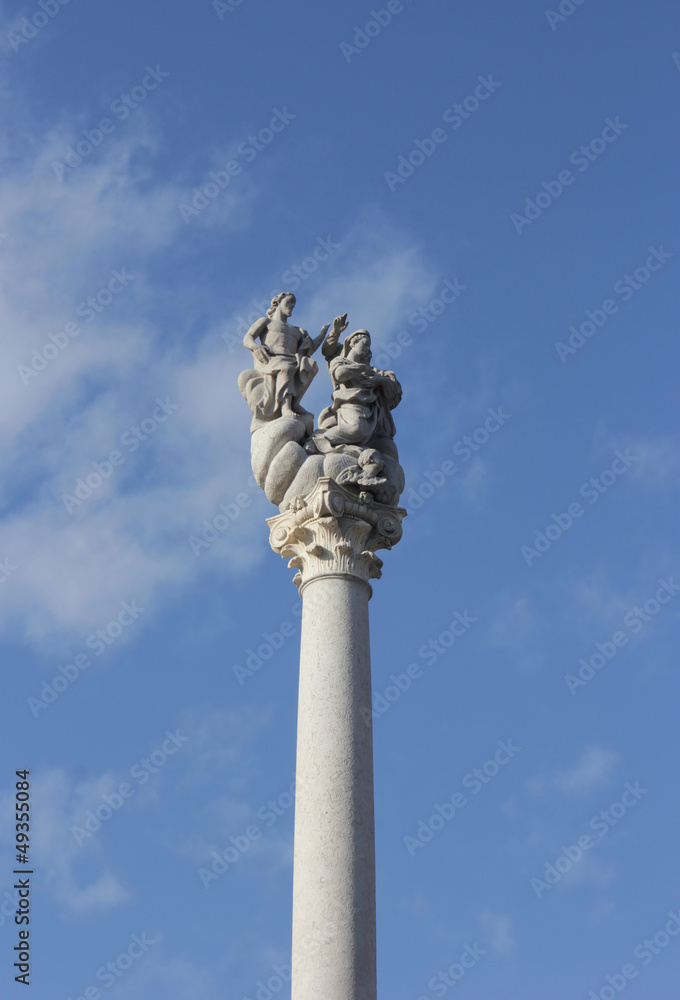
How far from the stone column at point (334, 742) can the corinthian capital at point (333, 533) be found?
0.06ft

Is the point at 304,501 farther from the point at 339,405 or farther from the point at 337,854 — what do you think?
the point at 337,854

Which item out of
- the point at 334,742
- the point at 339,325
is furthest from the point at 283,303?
the point at 334,742

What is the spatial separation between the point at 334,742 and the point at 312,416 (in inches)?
258

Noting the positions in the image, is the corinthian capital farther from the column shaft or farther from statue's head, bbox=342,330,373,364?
statue's head, bbox=342,330,373,364

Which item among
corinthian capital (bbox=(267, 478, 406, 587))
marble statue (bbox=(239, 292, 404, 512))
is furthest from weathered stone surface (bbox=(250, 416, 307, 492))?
corinthian capital (bbox=(267, 478, 406, 587))

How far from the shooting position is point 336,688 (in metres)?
21.0

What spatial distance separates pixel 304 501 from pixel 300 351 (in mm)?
3384

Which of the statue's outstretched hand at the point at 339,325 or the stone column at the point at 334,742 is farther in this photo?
the statue's outstretched hand at the point at 339,325

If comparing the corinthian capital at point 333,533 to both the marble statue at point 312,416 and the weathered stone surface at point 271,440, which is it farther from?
the weathered stone surface at point 271,440

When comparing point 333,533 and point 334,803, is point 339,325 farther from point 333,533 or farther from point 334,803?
point 334,803

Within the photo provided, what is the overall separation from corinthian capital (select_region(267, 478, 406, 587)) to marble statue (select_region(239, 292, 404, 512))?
248mm

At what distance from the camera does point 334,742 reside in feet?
67.3

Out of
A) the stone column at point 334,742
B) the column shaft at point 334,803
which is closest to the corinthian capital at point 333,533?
the stone column at point 334,742

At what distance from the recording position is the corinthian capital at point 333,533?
73.6ft
